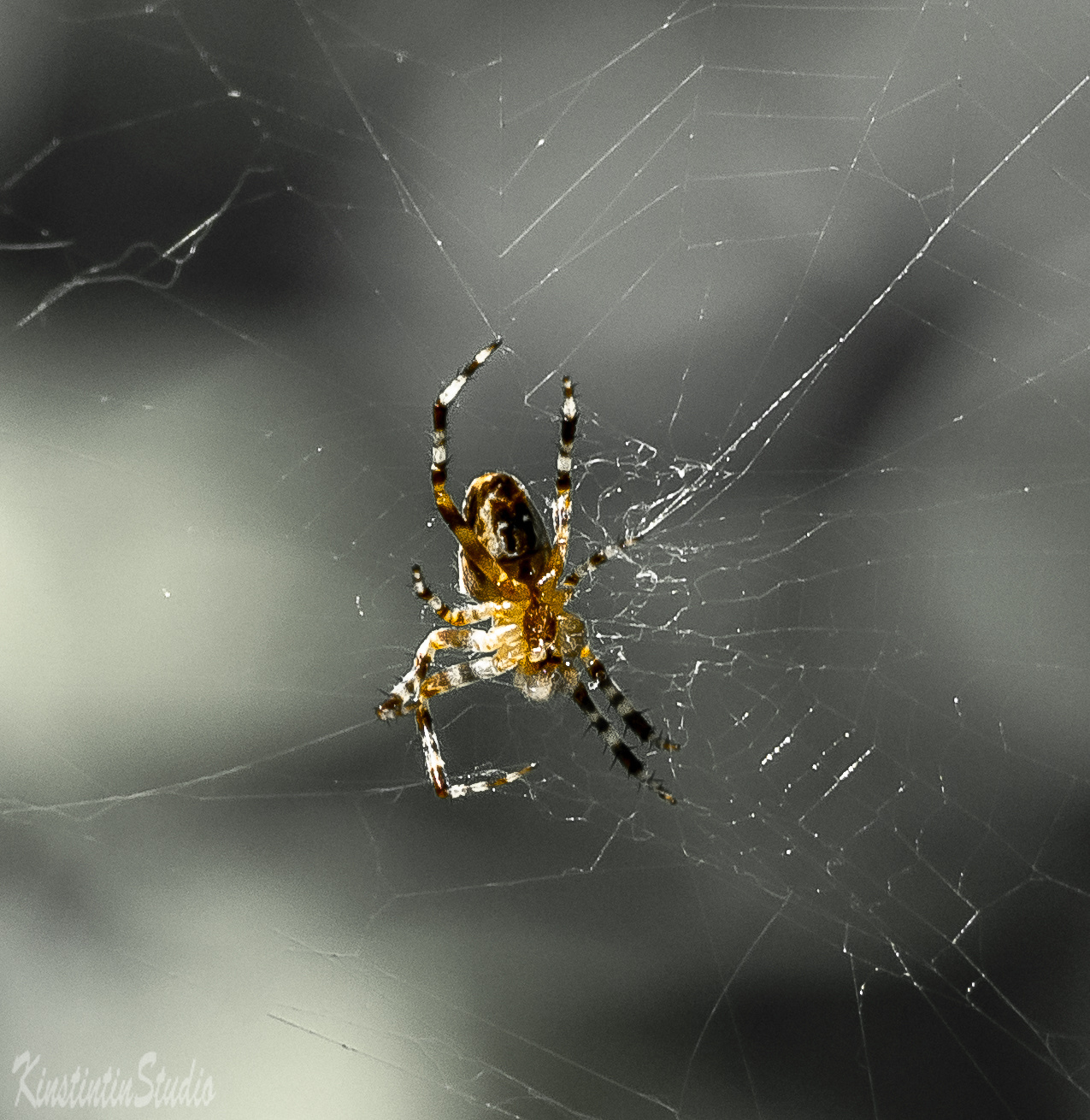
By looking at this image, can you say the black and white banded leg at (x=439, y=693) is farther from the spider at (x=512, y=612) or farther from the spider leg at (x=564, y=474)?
the spider leg at (x=564, y=474)

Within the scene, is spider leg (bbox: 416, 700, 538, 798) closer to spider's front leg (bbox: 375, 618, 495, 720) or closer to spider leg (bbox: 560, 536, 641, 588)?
spider's front leg (bbox: 375, 618, 495, 720)

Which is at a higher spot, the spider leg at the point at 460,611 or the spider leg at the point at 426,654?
the spider leg at the point at 460,611

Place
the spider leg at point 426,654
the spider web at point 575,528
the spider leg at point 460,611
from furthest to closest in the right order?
the spider web at point 575,528 → the spider leg at point 426,654 → the spider leg at point 460,611

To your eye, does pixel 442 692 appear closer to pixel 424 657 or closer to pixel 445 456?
pixel 424 657

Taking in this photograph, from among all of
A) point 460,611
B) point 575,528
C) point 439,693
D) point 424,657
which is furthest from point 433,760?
point 575,528

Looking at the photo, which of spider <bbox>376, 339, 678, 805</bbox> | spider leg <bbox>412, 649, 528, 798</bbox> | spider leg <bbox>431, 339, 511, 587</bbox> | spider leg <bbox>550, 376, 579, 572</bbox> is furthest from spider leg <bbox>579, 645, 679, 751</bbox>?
spider leg <bbox>431, 339, 511, 587</bbox>

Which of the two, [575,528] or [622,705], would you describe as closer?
[622,705]

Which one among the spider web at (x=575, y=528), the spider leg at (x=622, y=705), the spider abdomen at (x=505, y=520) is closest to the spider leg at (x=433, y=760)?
the spider leg at (x=622, y=705)
